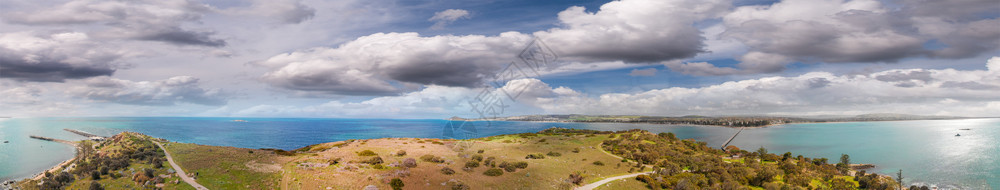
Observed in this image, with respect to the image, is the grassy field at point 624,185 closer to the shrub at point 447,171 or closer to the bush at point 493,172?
the bush at point 493,172

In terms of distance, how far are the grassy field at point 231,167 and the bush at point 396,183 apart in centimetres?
994

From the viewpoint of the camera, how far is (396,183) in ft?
112

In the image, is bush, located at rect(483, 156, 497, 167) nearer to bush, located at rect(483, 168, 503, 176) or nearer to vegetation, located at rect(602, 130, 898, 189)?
bush, located at rect(483, 168, 503, 176)

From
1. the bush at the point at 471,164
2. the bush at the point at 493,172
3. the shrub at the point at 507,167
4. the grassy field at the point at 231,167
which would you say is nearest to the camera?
the grassy field at the point at 231,167

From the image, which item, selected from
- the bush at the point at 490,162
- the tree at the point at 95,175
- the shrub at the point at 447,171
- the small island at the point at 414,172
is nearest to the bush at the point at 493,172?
the small island at the point at 414,172

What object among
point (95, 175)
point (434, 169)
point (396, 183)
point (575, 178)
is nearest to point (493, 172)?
point (434, 169)

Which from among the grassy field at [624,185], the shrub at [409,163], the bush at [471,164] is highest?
the shrub at [409,163]

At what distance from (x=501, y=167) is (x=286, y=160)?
933 inches

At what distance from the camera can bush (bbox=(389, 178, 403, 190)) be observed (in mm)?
33678

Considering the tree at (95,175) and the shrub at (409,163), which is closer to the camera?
the tree at (95,175)

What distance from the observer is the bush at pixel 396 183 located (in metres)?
33.7

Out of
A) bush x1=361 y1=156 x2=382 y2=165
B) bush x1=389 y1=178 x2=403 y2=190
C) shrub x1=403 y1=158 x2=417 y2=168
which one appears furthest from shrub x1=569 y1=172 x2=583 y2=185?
bush x1=361 y1=156 x2=382 y2=165

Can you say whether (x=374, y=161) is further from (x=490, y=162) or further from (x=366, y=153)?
(x=490, y=162)

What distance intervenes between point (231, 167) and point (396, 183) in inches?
738
